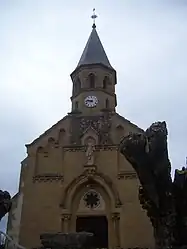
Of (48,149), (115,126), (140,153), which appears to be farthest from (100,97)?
(140,153)

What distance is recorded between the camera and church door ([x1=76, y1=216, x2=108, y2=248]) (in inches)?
1112

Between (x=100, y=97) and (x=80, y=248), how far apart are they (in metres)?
22.0

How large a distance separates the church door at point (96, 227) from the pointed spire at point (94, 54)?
13618 millimetres

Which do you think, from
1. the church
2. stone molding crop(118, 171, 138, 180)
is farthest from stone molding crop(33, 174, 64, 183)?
stone molding crop(118, 171, 138, 180)

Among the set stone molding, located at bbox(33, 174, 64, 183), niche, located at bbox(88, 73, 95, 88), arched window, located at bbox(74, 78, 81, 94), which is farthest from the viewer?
arched window, located at bbox(74, 78, 81, 94)

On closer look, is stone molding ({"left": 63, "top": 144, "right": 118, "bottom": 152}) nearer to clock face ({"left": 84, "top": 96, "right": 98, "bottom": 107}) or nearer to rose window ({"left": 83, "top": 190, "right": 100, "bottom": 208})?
rose window ({"left": 83, "top": 190, "right": 100, "bottom": 208})

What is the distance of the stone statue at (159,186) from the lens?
1284cm

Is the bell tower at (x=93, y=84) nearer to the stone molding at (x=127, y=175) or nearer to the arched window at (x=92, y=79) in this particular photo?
the arched window at (x=92, y=79)

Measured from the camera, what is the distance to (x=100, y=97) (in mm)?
33562

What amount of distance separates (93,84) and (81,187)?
9.81 metres

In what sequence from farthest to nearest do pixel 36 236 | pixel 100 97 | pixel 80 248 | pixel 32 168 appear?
pixel 100 97 < pixel 32 168 < pixel 36 236 < pixel 80 248

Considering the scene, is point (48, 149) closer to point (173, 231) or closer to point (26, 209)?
point (26, 209)

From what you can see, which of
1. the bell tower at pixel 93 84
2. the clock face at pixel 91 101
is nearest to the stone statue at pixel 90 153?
the bell tower at pixel 93 84

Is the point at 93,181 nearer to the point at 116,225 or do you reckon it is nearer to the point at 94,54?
the point at 116,225
